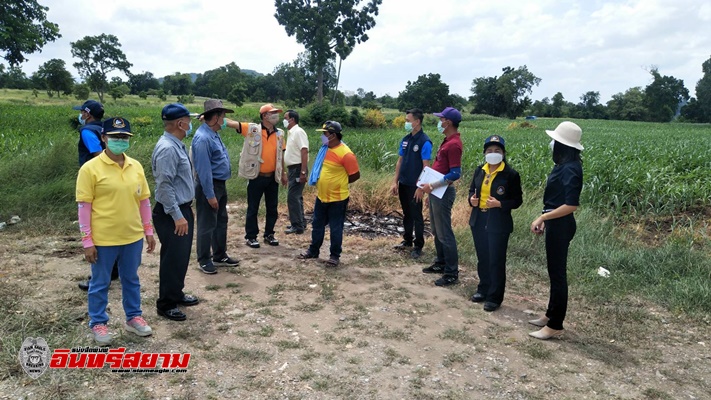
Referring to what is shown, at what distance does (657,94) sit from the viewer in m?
A: 70.8

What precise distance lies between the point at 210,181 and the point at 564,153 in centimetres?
346

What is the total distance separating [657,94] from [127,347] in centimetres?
8466

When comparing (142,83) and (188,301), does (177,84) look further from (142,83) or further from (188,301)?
(188,301)

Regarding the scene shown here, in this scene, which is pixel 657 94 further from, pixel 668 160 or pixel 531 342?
pixel 531 342

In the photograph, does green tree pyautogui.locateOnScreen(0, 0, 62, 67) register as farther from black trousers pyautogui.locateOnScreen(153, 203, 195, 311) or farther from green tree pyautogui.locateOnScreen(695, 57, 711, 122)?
green tree pyautogui.locateOnScreen(695, 57, 711, 122)

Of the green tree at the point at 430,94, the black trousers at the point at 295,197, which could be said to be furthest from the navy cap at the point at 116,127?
the green tree at the point at 430,94

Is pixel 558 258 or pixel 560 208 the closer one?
pixel 560 208

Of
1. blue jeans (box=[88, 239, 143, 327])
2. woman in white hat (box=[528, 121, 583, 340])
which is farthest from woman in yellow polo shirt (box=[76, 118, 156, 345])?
woman in white hat (box=[528, 121, 583, 340])

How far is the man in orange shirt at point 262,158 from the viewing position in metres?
6.15

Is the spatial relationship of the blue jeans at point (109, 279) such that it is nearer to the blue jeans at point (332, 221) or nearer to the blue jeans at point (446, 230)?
the blue jeans at point (332, 221)

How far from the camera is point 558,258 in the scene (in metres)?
3.96

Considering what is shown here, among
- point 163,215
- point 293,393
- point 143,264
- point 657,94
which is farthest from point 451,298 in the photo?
point 657,94

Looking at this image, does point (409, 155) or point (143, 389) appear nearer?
point (143, 389)

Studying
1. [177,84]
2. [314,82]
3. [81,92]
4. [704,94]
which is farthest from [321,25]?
[704,94]
